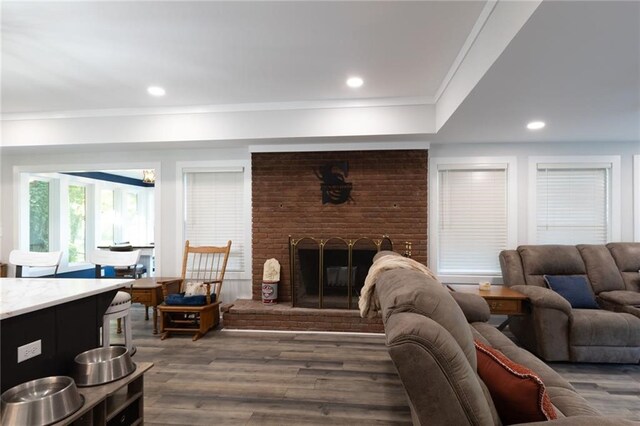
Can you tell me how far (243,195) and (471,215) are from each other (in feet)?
10.0

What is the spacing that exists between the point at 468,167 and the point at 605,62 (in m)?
2.29

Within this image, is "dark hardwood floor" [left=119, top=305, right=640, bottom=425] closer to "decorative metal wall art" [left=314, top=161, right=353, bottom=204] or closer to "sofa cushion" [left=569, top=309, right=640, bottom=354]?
"sofa cushion" [left=569, top=309, right=640, bottom=354]

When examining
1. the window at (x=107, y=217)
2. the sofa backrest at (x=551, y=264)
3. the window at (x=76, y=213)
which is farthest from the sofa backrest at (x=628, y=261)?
the window at (x=107, y=217)

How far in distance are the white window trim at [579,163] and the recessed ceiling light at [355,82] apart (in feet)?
8.32

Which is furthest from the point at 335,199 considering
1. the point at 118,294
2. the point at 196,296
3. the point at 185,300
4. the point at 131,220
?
the point at 131,220

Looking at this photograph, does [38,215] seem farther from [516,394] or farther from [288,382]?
[516,394]

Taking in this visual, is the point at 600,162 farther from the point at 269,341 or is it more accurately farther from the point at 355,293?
the point at 269,341

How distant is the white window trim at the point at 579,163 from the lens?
4.11 meters

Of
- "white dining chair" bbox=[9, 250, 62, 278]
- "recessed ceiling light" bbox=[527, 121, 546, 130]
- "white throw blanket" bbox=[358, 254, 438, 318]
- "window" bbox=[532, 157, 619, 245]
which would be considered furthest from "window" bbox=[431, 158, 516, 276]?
"white dining chair" bbox=[9, 250, 62, 278]

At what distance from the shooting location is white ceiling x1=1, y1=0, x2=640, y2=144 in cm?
198

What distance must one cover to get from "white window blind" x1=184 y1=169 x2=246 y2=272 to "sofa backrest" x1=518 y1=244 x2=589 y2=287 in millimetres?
3533

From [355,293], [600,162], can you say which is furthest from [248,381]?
[600,162]

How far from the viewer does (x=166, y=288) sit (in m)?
4.16

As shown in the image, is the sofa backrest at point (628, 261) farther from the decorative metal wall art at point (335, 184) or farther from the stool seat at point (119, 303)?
the stool seat at point (119, 303)
